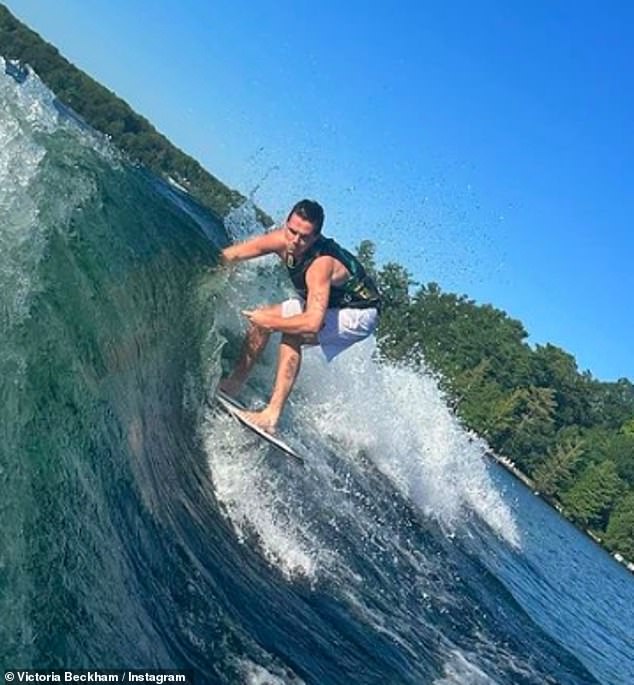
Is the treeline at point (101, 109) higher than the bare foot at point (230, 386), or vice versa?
the treeline at point (101, 109)

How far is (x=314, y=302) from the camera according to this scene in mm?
8977

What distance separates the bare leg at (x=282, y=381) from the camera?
9117mm

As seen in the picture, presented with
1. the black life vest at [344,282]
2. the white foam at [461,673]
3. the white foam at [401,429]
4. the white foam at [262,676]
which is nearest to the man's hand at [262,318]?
the black life vest at [344,282]

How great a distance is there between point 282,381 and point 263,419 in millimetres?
432

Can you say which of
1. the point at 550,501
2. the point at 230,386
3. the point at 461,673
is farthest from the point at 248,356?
the point at 550,501

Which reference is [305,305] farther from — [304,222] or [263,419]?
[263,419]

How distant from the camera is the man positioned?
29.0 feet

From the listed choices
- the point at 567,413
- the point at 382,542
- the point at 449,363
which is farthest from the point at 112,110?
the point at 382,542

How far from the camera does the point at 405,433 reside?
17.0 m

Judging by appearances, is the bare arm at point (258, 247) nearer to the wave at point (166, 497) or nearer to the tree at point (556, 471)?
the wave at point (166, 497)

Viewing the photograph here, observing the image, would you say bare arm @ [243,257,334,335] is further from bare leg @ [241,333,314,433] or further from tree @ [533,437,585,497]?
tree @ [533,437,585,497]

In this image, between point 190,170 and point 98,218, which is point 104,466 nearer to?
point 98,218

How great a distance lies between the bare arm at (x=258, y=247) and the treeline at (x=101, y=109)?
7122cm

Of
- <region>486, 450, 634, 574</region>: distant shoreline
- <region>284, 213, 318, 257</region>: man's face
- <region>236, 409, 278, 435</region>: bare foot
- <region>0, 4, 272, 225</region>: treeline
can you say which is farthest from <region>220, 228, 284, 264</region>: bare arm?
<region>486, 450, 634, 574</region>: distant shoreline
